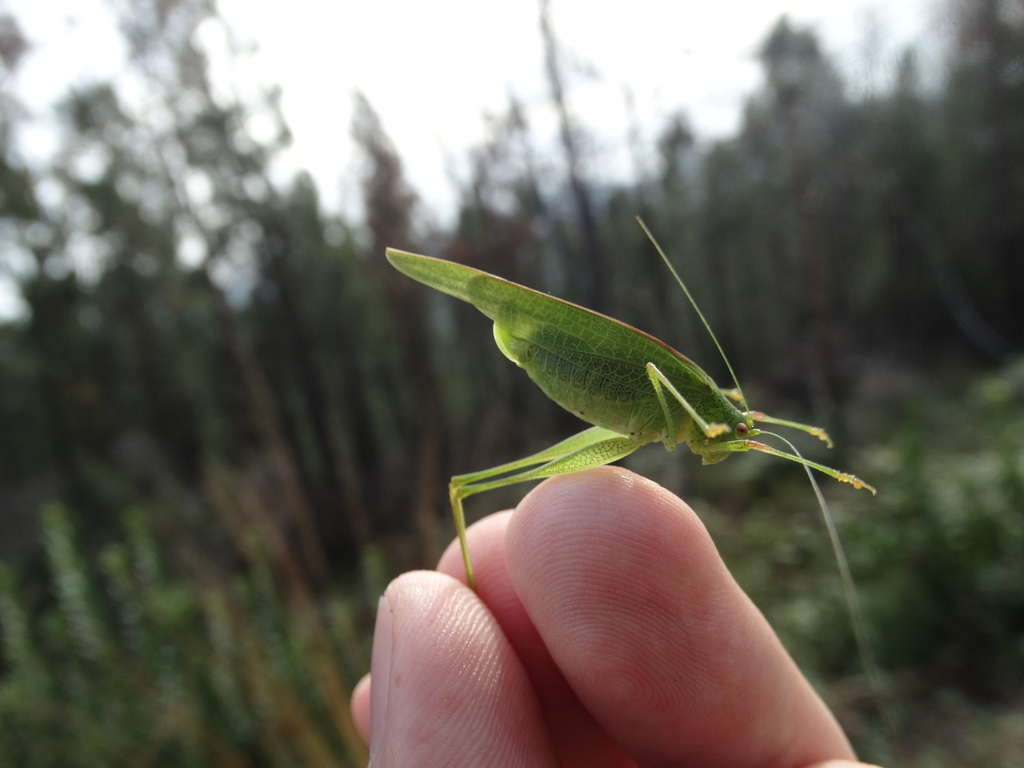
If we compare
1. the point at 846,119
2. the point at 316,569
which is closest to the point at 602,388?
the point at 316,569

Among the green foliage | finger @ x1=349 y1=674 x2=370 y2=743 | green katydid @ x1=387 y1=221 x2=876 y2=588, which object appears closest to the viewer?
green katydid @ x1=387 y1=221 x2=876 y2=588

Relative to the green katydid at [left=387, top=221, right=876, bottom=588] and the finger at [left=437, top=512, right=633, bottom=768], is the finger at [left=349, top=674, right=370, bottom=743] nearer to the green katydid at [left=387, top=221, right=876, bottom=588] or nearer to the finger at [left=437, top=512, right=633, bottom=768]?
the finger at [left=437, top=512, right=633, bottom=768]

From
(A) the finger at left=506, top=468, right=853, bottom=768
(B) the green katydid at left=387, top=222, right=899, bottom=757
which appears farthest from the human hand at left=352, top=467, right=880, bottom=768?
(B) the green katydid at left=387, top=222, right=899, bottom=757

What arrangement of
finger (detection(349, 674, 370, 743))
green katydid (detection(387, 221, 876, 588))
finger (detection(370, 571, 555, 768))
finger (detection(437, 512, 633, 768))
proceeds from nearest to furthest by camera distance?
finger (detection(370, 571, 555, 768))
green katydid (detection(387, 221, 876, 588))
finger (detection(437, 512, 633, 768))
finger (detection(349, 674, 370, 743))

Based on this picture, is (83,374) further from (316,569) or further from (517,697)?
(517,697)

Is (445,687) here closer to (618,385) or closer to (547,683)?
(547,683)

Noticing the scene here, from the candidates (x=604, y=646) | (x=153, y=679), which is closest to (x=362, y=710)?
(x=604, y=646)
